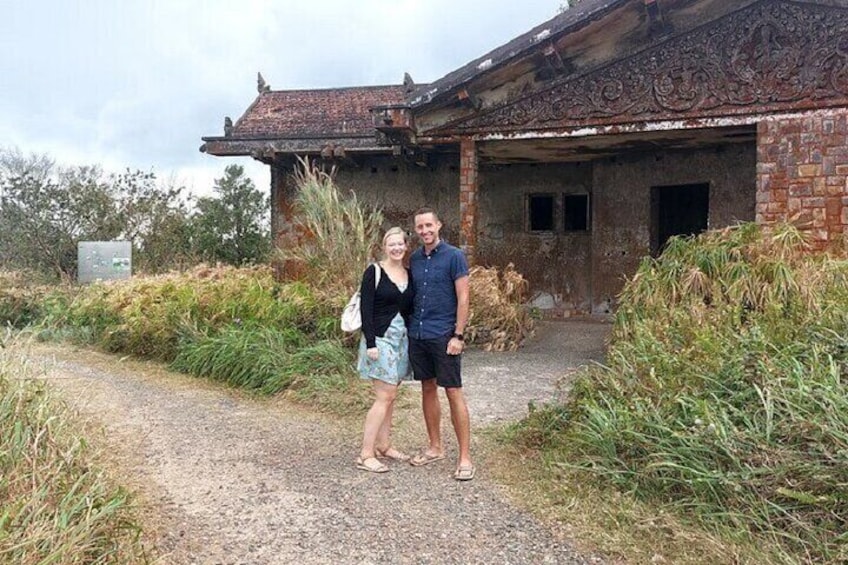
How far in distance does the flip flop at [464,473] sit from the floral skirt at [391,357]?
694 mm

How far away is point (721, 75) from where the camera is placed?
25.6 feet

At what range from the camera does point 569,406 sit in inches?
191

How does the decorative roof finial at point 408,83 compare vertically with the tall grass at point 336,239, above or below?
above

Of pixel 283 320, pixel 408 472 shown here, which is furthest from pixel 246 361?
pixel 408 472

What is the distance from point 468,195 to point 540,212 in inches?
129

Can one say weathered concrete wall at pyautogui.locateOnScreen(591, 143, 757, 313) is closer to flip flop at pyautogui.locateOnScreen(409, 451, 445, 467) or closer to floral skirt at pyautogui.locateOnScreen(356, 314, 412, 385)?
flip flop at pyautogui.locateOnScreen(409, 451, 445, 467)

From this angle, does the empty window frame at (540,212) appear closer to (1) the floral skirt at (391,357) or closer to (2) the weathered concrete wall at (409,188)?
(2) the weathered concrete wall at (409,188)

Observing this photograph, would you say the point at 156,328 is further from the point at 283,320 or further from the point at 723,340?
the point at 723,340

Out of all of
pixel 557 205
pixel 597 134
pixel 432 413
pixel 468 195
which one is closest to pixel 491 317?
pixel 468 195

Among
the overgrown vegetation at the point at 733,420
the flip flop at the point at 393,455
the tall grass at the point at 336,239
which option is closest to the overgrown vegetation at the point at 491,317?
the tall grass at the point at 336,239

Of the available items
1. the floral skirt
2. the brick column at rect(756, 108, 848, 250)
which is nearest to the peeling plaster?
the brick column at rect(756, 108, 848, 250)

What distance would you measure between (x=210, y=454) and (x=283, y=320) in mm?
3492

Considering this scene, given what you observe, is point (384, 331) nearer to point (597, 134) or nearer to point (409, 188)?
point (597, 134)

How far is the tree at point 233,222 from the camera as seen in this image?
1803cm
